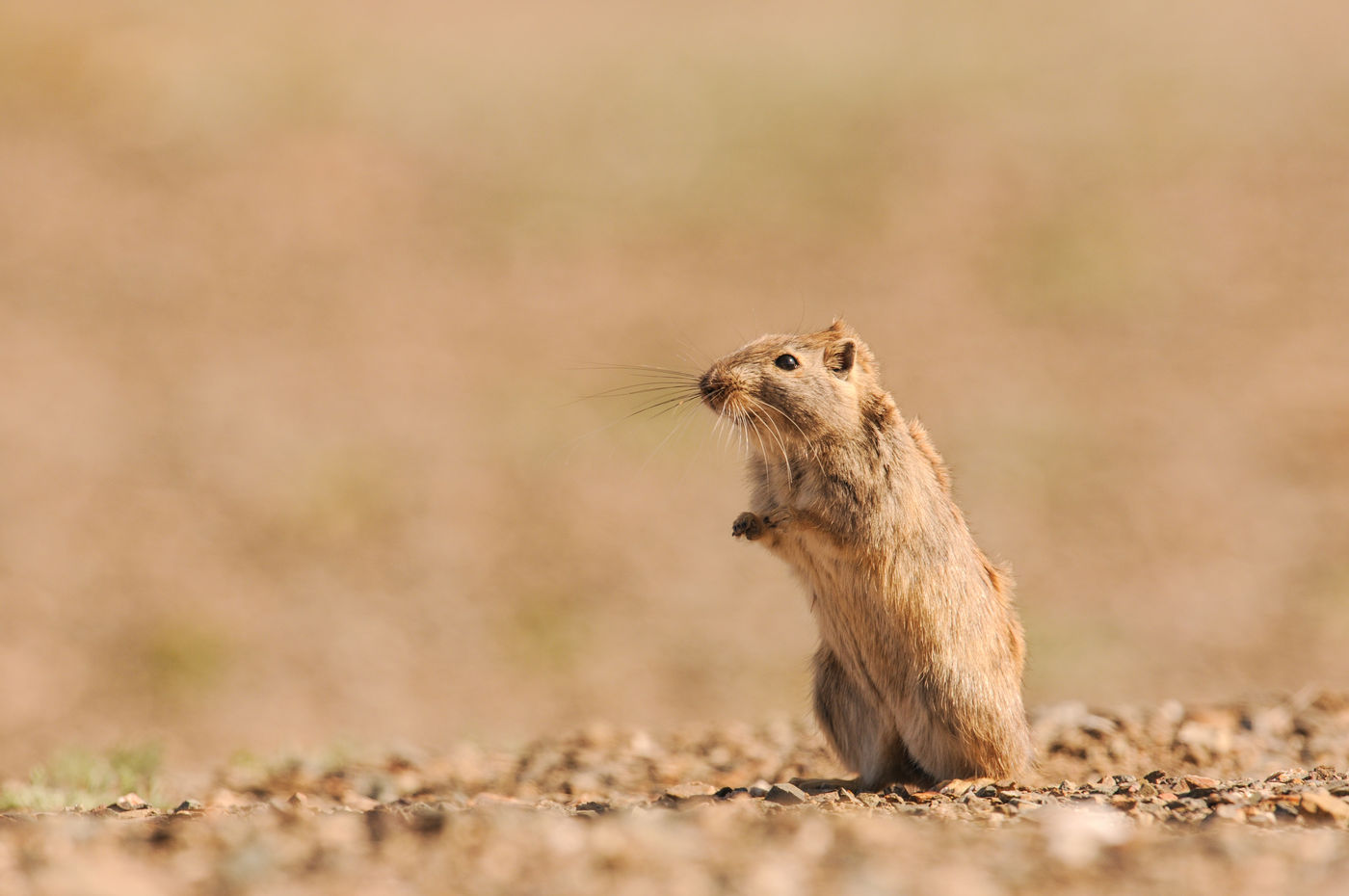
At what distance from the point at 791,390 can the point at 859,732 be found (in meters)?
1.61

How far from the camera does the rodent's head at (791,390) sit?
6223 mm

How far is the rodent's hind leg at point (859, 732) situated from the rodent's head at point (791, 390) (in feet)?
3.71

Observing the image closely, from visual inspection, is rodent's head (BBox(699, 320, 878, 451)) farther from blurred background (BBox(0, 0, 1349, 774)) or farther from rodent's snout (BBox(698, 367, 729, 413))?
blurred background (BBox(0, 0, 1349, 774))

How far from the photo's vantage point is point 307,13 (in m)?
22.6

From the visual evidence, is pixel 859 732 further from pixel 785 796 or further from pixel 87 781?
pixel 87 781

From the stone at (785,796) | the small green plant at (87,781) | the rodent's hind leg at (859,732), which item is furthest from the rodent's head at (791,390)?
the small green plant at (87,781)

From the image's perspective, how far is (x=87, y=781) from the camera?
714cm

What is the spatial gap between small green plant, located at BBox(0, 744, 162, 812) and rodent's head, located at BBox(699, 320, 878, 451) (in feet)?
9.95

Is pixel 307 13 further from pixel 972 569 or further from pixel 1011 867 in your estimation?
pixel 1011 867

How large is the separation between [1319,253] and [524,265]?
9.98 m

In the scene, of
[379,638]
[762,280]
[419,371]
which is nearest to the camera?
[379,638]

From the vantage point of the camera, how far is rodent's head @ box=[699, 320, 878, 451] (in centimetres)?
622

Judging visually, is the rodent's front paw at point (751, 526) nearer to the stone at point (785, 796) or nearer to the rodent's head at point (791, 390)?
the rodent's head at point (791, 390)

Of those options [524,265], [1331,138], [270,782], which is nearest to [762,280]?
[524,265]
